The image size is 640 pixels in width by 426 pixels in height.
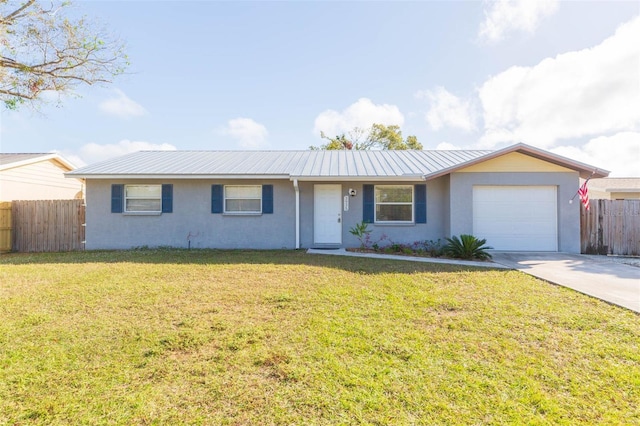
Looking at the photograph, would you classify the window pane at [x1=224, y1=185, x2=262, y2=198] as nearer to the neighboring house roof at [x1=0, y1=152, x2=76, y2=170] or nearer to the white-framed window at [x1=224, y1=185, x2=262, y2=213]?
the white-framed window at [x1=224, y1=185, x2=262, y2=213]

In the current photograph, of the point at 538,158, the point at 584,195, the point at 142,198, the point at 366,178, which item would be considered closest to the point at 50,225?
the point at 142,198

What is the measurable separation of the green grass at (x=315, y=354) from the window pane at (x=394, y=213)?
473 centimetres

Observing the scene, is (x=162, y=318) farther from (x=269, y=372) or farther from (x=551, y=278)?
(x=551, y=278)

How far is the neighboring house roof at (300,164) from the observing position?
9430mm

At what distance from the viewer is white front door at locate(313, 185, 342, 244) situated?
34.6ft

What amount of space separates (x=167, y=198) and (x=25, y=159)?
28.0ft

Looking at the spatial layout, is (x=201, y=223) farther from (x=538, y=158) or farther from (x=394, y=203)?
(x=538, y=158)

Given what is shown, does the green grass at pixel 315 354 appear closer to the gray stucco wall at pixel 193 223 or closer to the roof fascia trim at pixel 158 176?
the gray stucco wall at pixel 193 223

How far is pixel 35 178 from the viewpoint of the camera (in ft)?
44.7

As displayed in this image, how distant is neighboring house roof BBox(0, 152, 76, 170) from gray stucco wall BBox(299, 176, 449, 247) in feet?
41.4

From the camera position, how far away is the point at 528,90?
46.9 ft

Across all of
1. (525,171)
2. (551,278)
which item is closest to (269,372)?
(551,278)

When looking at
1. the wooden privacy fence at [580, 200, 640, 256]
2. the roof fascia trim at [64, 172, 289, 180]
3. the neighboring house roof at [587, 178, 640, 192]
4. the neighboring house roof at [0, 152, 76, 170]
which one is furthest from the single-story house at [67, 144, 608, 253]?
the neighboring house roof at [587, 178, 640, 192]

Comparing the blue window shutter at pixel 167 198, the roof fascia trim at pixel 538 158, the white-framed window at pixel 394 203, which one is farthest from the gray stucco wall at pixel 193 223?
the roof fascia trim at pixel 538 158
